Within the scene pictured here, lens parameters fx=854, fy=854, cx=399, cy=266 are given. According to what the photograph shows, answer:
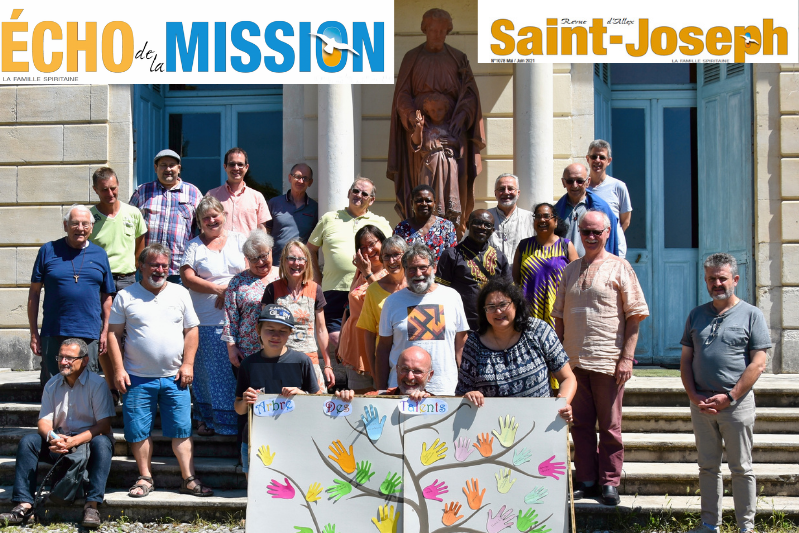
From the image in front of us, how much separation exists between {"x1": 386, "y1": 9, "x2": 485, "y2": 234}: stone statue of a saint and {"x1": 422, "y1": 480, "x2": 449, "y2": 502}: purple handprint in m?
4.10

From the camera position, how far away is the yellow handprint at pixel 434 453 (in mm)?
4449

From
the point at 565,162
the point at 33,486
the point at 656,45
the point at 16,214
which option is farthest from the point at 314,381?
the point at 16,214

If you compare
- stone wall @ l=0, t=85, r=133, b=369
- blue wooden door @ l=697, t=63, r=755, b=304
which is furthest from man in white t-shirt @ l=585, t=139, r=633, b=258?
stone wall @ l=0, t=85, r=133, b=369

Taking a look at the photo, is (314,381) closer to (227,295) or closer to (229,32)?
(227,295)

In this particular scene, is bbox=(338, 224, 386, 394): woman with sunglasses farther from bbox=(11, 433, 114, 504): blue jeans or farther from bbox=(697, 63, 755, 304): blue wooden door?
bbox=(697, 63, 755, 304): blue wooden door

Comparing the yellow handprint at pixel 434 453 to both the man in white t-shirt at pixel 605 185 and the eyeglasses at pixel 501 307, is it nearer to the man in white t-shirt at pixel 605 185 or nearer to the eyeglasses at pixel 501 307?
the eyeglasses at pixel 501 307

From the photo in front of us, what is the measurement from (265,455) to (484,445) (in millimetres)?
1168

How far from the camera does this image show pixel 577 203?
6746mm

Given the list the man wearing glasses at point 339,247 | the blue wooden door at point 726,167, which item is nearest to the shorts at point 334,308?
the man wearing glasses at point 339,247

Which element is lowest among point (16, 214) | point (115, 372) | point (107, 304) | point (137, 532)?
point (137, 532)

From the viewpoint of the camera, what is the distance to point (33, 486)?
5.52 metres

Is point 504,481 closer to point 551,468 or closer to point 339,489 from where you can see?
point 551,468

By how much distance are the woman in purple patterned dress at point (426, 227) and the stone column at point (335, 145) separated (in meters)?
2.20

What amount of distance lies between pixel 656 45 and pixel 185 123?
6.10 m
